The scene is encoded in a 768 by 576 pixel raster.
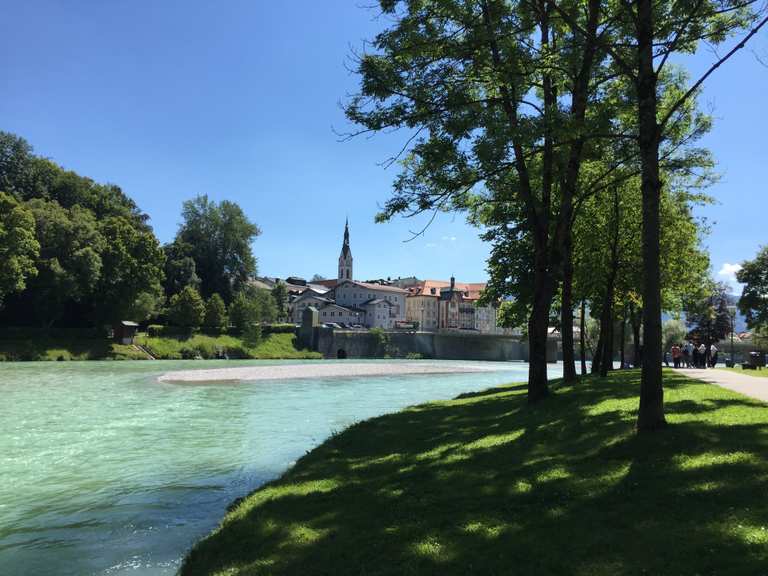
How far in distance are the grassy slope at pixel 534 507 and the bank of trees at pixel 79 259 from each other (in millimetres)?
57997

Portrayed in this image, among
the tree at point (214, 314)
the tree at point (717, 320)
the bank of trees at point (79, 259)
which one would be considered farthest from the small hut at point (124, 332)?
the tree at point (717, 320)

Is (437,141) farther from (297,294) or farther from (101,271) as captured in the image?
(297,294)

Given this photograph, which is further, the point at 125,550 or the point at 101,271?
the point at 101,271

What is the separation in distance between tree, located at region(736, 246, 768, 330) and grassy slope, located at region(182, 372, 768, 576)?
5799 cm

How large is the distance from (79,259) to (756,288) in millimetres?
74395

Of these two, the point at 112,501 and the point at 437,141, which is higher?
the point at 437,141

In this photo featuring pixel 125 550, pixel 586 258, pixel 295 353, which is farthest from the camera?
pixel 295 353

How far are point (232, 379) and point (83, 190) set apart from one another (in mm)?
54992

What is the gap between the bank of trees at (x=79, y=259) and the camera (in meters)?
59.5

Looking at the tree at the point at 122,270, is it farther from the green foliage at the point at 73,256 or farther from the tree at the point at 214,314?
the tree at the point at 214,314

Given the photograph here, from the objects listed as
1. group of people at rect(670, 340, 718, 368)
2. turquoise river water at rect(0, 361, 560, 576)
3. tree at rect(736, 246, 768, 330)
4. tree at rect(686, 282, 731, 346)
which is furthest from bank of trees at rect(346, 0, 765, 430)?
tree at rect(686, 282, 731, 346)

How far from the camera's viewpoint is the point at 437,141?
44.5ft

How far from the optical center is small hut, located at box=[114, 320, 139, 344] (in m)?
70.8

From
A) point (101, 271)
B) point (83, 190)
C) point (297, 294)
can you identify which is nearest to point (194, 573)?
point (101, 271)
